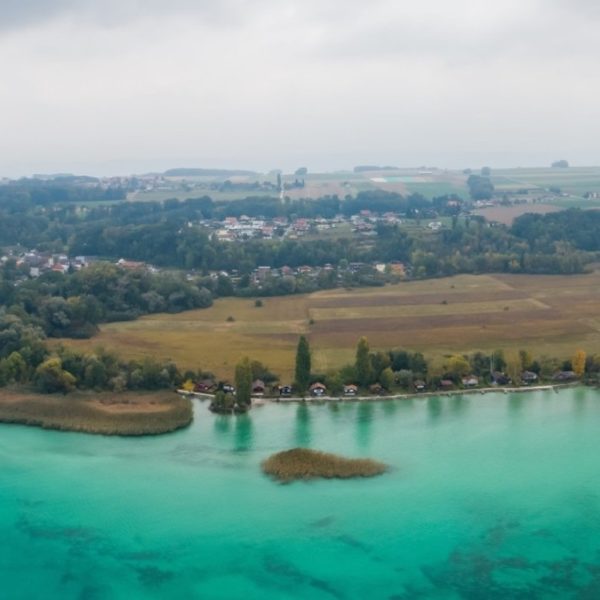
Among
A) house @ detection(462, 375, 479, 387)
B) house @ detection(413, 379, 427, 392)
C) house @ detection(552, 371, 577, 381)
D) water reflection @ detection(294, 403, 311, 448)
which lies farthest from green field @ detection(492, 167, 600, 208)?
water reflection @ detection(294, 403, 311, 448)

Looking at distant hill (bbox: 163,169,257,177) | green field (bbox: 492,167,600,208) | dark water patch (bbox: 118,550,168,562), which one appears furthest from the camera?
distant hill (bbox: 163,169,257,177)

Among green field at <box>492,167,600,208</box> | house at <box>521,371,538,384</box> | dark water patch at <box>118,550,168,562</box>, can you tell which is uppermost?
green field at <box>492,167,600,208</box>

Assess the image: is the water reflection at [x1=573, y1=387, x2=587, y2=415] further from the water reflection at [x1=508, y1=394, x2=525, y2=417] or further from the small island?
the small island

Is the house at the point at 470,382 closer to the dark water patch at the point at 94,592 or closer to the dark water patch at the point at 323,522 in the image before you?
the dark water patch at the point at 323,522

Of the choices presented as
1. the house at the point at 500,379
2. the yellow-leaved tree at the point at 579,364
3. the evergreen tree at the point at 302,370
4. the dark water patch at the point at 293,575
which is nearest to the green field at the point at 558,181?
the yellow-leaved tree at the point at 579,364

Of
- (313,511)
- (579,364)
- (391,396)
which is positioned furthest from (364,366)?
(313,511)

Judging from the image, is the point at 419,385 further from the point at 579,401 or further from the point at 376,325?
the point at 376,325
